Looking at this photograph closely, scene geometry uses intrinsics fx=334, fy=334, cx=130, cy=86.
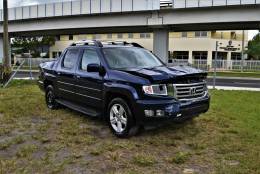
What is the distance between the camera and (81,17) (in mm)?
31688

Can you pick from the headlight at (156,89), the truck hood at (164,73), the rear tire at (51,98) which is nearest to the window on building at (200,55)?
the rear tire at (51,98)

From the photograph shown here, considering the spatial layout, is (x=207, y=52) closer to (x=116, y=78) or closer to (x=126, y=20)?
(x=126, y=20)

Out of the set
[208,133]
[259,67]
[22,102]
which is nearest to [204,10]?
[259,67]

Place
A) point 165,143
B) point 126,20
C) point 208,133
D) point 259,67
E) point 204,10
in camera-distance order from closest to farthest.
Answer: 1. point 165,143
2. point 208,133
3. point 204,10
4. point 126,20
5. point 259,67

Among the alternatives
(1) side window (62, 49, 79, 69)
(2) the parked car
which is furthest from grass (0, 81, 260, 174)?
(1) side window (62, 49, 79, 69)

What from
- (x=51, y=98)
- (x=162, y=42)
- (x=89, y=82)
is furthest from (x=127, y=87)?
(x=162, y=42)

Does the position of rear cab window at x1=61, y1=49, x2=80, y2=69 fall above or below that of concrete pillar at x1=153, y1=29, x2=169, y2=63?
below

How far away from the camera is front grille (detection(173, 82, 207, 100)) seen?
585 centimetres

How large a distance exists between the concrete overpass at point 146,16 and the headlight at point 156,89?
66.2 feet

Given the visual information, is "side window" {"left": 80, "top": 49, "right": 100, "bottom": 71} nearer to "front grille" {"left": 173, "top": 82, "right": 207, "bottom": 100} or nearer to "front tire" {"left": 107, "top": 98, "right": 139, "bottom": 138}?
"front tire" {"left": 107, "top": 98, "right": 139, "bottom": 138}

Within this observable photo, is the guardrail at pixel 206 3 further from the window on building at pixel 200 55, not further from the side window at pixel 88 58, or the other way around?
the window on building at pixel 200 55

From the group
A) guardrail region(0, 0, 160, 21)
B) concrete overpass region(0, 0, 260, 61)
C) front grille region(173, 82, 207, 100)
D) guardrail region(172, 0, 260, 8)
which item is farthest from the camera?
guardrail region(0, 0, 160, 21)

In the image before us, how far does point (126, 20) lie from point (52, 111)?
70.9 feet

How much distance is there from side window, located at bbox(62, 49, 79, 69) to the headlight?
104 inches
